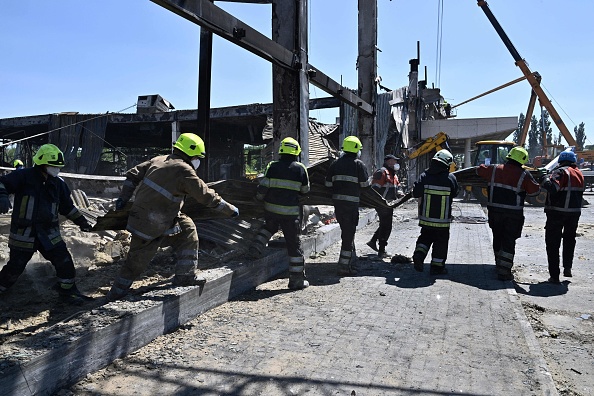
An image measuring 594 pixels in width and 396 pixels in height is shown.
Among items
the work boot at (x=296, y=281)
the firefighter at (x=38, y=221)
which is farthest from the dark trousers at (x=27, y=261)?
the work boot at (x=296, y=281)

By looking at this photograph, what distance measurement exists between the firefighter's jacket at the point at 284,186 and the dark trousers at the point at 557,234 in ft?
11.4

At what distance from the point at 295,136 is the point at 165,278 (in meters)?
2.89

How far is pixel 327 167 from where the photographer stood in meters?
7.12

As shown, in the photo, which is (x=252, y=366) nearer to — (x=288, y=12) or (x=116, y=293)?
(x=116, y=293)

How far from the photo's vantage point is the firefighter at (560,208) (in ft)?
20.8

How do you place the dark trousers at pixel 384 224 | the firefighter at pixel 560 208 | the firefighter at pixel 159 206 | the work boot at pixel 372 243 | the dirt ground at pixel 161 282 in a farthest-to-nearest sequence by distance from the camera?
the work boot at pixel 372 243
the dark trousers at pixel 384 224
the firefighter at pixel 560 208
the firefighter at pixel 159 206
the dirt ground at pixel 161 282

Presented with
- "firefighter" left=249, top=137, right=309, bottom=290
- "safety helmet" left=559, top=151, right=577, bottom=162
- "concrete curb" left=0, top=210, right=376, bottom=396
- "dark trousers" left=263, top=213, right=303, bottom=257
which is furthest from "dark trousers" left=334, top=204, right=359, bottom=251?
"safety helmet" left=559, top=151, right=577, bottom=162

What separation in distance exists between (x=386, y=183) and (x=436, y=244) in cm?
323

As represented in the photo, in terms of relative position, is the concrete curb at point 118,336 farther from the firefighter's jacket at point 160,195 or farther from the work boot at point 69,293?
the work boot at point 69,293

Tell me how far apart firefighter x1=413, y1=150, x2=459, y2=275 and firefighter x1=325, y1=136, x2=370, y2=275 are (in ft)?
2.86

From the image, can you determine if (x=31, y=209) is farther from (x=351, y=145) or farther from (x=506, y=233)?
(x=506, y=233)

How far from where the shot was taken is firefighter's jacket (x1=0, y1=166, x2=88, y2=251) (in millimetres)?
4316

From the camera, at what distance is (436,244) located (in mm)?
6430

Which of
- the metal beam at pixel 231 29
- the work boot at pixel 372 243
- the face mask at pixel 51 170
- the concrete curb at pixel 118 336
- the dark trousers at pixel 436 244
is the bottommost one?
the concrete curb at pixel 118 336
